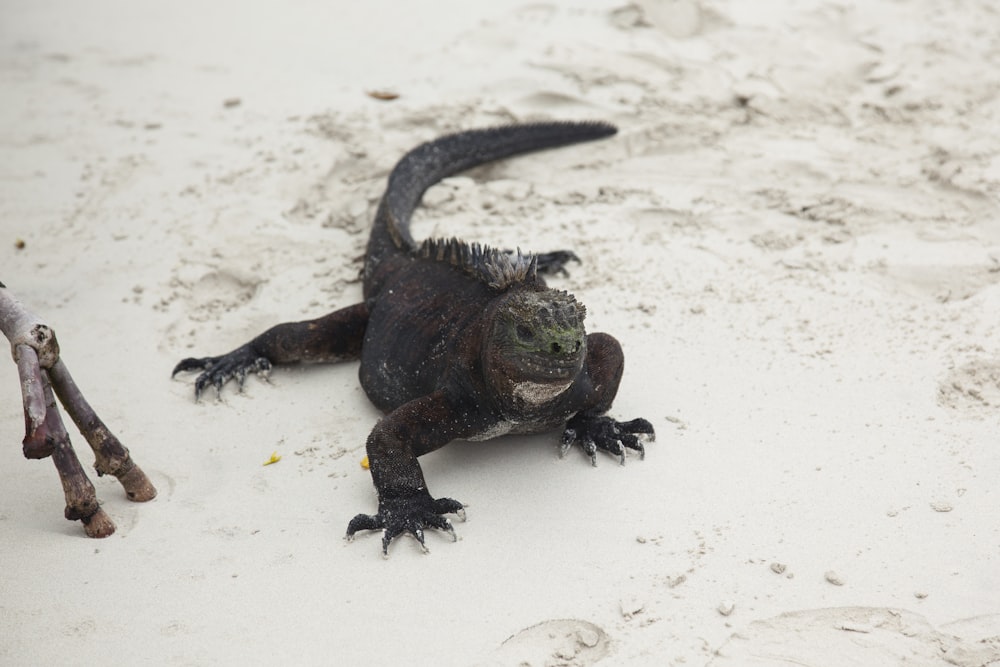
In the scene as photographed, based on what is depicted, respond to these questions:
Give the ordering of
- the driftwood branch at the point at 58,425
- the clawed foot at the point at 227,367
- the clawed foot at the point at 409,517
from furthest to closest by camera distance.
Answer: the clawed foot at the point at 227,367 → the clawed foot at the point at 409,517 → the driftwood branch at the point at 58,425

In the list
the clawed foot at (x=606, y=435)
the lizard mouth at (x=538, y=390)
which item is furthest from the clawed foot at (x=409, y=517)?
the clawed foot at (x=606, y=435)

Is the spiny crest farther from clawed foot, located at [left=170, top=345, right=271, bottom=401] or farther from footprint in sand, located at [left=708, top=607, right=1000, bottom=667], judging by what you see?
footprint in sand, located at [left=708, top=607, right=1000, bottom=667]

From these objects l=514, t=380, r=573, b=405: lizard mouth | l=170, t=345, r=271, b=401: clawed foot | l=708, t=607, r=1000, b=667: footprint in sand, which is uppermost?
l=514, t=380, r=573, b=405: lizard mouth

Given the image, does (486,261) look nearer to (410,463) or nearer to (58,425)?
(410,463)

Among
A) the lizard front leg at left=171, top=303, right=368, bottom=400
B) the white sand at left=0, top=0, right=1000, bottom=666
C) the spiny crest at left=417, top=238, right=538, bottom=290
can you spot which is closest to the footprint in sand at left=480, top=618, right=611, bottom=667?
the white sand at left=0, top=0, right=1000, bottom=666

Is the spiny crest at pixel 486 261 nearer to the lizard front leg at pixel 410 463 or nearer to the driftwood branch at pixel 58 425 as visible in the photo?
the lizard front leg at pixel 410 463

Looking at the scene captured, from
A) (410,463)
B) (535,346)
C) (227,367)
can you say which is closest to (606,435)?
(535,346)
